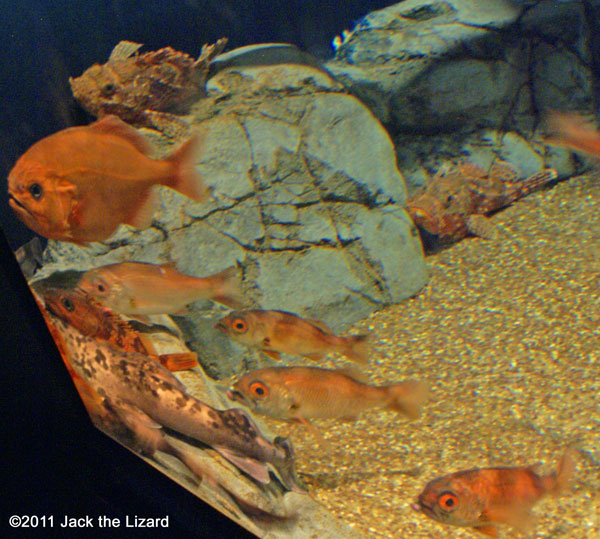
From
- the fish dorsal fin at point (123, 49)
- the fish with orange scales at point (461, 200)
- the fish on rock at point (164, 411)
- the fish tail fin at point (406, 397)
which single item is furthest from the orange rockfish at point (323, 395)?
the fish with orange scales at point (461, 200)

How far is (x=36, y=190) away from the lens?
4.82 ft

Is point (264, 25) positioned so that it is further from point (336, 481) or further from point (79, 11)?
point (336, 481)

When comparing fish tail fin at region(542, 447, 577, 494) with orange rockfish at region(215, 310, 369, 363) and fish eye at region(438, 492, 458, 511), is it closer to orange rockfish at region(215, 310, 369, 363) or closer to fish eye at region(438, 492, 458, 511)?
fish eye at region(438, 492, 458, 511)

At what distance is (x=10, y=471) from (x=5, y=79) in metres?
1.49

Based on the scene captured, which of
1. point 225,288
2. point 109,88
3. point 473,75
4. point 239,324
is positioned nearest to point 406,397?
point 239,324

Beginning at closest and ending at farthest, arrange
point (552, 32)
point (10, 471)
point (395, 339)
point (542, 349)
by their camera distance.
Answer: point (10, 471)
point (542, 349)
point (395, 339)
point (552, 32)

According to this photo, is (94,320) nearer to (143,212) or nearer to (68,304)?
(68,304)

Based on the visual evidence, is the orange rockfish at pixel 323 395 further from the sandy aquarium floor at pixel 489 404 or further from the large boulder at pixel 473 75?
the large boulder at pixel 473 75

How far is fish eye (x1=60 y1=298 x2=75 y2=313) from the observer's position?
6.28 feet

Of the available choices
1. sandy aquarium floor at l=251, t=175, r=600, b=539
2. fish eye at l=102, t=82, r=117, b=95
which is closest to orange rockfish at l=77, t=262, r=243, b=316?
sandy aquarium floor at l=251, t=175, r=600, b=539

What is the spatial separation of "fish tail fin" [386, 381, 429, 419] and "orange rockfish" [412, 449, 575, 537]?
37cm

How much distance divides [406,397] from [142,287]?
1227 mm

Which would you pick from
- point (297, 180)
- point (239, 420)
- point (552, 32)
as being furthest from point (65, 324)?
point (552, 32)

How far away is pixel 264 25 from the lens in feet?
11.1
